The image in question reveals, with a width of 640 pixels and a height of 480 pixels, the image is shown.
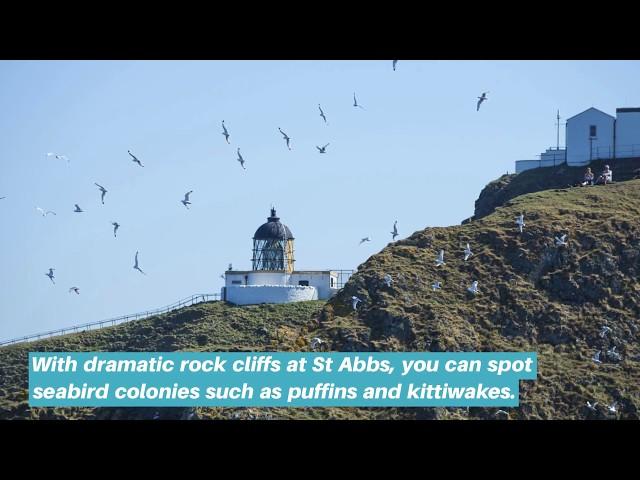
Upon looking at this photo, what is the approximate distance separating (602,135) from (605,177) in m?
3.29

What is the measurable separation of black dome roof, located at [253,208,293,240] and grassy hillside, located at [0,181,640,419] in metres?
7.83

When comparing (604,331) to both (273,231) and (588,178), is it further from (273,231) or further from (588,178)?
(273,231)

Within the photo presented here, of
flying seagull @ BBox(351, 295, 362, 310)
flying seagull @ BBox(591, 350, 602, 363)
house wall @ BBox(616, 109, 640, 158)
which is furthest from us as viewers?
house wall @ BBox(616, 109, 640, 158)

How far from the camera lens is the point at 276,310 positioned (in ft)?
298

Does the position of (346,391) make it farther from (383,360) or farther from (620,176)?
(620,176)

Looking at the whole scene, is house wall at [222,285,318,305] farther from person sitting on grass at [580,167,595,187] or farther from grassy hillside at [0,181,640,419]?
person sitting on grass at [580,167,595,187]

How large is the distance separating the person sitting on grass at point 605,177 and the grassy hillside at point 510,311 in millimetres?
1046

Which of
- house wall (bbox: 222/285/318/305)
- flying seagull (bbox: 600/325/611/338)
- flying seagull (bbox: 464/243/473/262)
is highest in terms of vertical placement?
flying seagull (bbox: 464/243/473/262)

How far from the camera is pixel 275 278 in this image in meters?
93.9

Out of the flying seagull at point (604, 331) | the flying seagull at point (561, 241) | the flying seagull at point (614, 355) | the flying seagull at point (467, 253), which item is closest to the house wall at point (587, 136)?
the flying seagull at point (561, 241)

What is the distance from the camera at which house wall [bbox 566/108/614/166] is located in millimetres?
87188

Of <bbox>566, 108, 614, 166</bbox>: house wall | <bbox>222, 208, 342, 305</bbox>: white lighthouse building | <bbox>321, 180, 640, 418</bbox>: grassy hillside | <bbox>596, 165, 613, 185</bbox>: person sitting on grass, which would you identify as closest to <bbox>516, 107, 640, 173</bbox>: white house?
<bbox>566, 108, 614, 166</bbox>: house wall
